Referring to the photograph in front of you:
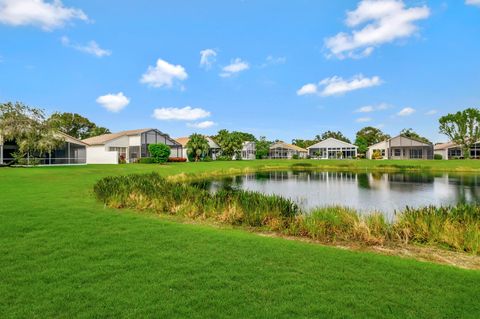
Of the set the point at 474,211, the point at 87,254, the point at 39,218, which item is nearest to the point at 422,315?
the point at 87,254

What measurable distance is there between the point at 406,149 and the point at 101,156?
198 ft

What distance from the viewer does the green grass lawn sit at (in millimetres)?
4133

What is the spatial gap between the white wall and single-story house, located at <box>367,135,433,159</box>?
56077 millimetres

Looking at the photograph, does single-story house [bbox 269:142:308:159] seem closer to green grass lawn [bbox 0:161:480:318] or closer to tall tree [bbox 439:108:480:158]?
tall tree [bbox 439:108:480:158]

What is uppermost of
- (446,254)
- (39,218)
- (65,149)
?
(65,149)

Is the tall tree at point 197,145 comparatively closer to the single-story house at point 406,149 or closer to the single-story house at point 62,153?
the single-story house at point 62,153

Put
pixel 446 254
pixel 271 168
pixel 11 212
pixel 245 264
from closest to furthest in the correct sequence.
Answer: pixel 245 264, pixel 446 254, pixel 11 212, pixel 271 168

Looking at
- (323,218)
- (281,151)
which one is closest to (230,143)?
(281,151)

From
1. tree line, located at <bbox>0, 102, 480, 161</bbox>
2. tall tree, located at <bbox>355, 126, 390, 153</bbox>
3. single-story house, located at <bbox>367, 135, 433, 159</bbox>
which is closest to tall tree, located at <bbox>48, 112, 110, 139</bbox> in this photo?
tree line, located at <bbox>0, 102, 480, 161</bbox>

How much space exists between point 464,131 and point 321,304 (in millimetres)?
75388

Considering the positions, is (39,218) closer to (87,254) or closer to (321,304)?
(87,254)

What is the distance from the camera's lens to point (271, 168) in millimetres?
44594

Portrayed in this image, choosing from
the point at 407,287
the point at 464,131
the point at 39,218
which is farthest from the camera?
the point at 464,131

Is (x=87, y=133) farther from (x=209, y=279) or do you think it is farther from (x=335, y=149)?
(x=209, y=279)
